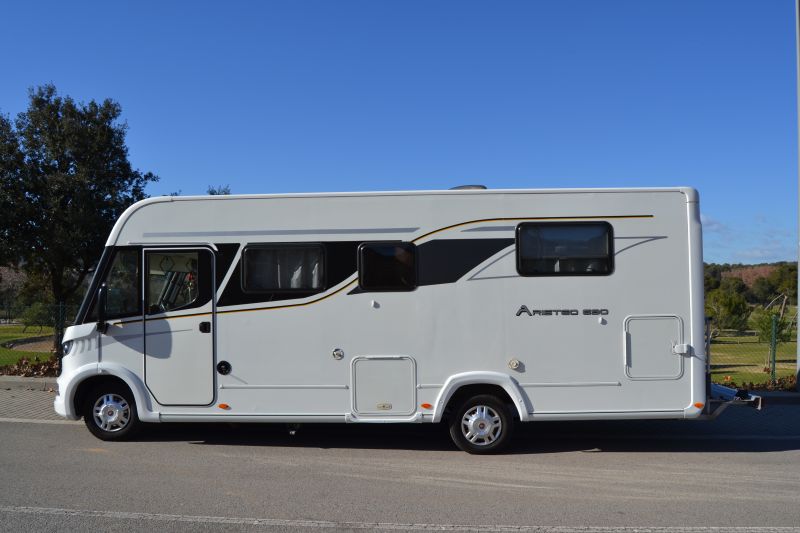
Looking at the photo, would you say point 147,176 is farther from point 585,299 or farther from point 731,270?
point 731,270

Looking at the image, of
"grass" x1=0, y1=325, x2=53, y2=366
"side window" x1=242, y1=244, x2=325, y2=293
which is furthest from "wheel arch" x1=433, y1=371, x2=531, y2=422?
"grass" x1=0, y1=325, x2=53, y2=366

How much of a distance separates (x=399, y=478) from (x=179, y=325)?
9.78ft

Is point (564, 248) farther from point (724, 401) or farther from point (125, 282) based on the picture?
point (125, 282)

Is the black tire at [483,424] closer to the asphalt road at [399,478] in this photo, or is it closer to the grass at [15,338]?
the asphalt road at [399,478]

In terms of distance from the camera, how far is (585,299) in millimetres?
6785

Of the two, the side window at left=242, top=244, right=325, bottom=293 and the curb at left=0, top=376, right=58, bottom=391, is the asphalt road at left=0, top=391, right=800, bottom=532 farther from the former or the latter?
the curb at left=0, top=376, right=58, bottom=391

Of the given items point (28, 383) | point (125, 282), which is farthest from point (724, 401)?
point (28, 383)

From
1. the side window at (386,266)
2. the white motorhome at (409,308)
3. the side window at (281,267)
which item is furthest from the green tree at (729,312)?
the side window at (281,267)

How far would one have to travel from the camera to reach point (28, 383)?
10.9m

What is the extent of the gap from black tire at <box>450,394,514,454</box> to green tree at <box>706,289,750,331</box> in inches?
705

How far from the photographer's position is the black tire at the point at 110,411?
7336 mm

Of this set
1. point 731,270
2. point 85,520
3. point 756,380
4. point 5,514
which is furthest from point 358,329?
point 731,270

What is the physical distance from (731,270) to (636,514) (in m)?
78.8

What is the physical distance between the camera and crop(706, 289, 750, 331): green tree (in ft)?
73.6
